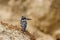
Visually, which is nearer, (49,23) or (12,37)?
(12,37)

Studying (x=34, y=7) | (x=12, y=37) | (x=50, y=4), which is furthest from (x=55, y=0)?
(x=12, y=37)

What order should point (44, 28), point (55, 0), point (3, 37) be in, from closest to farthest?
1. point (3, 37)
2. point (55, 0)
3. point (44, 28)

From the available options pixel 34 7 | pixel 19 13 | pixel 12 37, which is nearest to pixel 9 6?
pixel 19 13

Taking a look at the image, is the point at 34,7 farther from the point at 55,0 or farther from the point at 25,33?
the point at 25,33

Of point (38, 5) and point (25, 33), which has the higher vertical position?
point (38, 5)

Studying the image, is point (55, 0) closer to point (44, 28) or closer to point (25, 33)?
point (44, 28)

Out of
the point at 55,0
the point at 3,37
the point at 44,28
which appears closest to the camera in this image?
the point at 3,37
